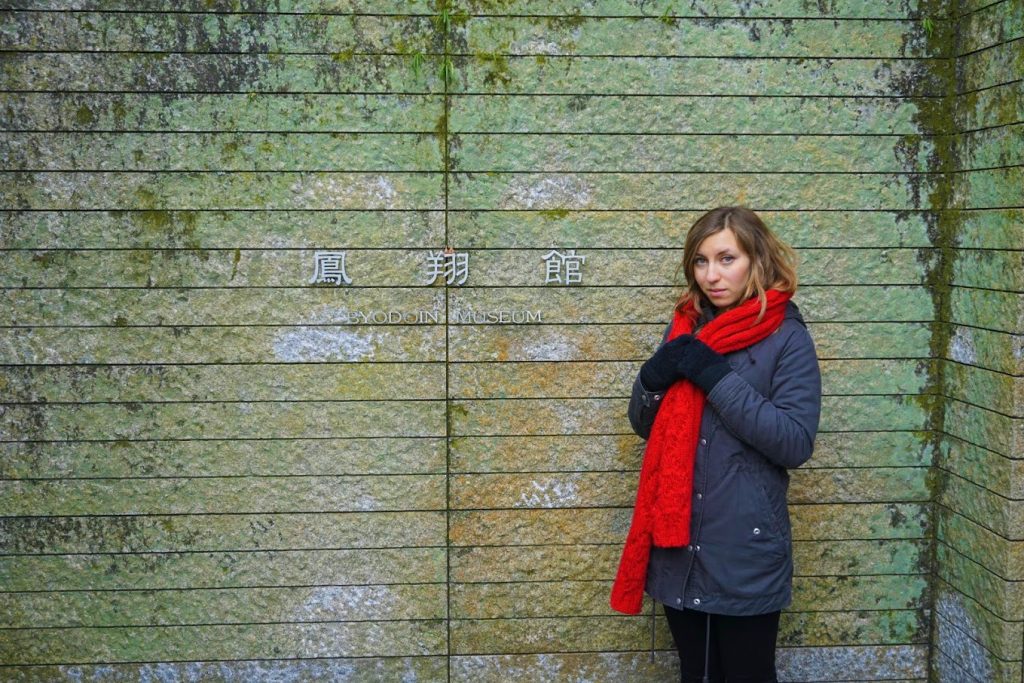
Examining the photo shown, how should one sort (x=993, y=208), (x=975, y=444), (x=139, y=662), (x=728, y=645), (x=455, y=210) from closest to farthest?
(x=728, y=645) < (x=993, y=208) < (x=975, y=444) < (x=455, y=210) < (x=139, y=662)

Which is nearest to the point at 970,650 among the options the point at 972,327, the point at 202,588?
the point at 972,327

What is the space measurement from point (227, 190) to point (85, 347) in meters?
0.78

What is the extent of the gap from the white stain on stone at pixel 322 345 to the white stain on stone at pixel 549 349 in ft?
1.88

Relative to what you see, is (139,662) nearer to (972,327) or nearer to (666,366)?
(666,366)

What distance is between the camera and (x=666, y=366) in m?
2.72

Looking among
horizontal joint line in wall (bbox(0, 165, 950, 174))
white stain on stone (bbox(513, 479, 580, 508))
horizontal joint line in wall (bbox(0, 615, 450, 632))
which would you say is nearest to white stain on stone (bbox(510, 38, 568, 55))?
horizontal joint line in wall (bbox(0, 165, 950, 174))

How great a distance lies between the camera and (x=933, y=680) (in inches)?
139

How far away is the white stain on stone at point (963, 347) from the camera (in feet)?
10.6

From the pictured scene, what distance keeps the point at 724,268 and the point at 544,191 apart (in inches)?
33.4

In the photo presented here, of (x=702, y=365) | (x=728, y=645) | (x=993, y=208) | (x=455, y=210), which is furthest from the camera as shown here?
(x=455, y=210)

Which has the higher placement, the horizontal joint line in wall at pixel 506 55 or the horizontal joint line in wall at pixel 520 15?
the horizontal joint line in wall at pixel 520 15

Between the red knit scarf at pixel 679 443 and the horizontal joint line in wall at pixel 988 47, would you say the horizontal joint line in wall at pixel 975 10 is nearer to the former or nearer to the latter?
the horizontal joint line in wall at pixel 988 47

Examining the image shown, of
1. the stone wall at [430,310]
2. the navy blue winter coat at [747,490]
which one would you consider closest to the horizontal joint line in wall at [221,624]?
the stone wall at [430,310]

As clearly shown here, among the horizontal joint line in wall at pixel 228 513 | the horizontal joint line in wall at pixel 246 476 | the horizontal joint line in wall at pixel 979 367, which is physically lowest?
the horizontal joint line in wall at pixel 228 513
